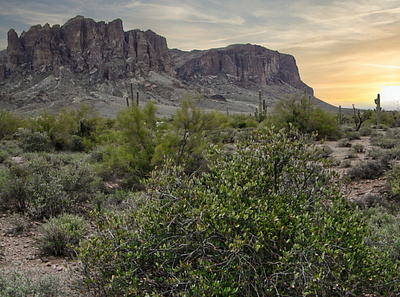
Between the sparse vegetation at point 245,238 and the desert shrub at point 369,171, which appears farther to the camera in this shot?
the desert shrub at point 369,171

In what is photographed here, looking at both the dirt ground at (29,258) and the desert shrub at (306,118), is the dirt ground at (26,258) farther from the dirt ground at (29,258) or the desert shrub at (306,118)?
the desert shrub at (306,118)

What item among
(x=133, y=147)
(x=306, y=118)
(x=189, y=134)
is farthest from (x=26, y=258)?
(x=306, y=118)

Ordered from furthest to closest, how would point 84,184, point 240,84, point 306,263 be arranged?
point 240,84
point 84,184
point 306,263

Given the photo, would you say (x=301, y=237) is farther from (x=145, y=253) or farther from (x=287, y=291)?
(x=145, y=253)

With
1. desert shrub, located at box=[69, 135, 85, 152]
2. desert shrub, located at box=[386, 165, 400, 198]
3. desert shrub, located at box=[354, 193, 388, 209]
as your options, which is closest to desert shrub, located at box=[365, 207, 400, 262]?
desert shrub, located at box=[354, 193, 388, 209]

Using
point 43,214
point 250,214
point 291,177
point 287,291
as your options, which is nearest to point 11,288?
point 250,214

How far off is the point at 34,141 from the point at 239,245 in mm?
13847

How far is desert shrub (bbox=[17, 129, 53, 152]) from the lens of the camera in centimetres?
1404

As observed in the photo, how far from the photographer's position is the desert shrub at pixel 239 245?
264 centimetres

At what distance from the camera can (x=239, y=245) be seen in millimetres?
2557

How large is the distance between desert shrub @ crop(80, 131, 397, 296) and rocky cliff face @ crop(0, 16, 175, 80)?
11639cm

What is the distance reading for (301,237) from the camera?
2723 millimetres

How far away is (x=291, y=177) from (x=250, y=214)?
0.86 m

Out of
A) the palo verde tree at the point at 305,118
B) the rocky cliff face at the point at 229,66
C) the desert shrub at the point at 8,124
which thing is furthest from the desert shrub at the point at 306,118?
the rocky cliff face at the point at 229,66
